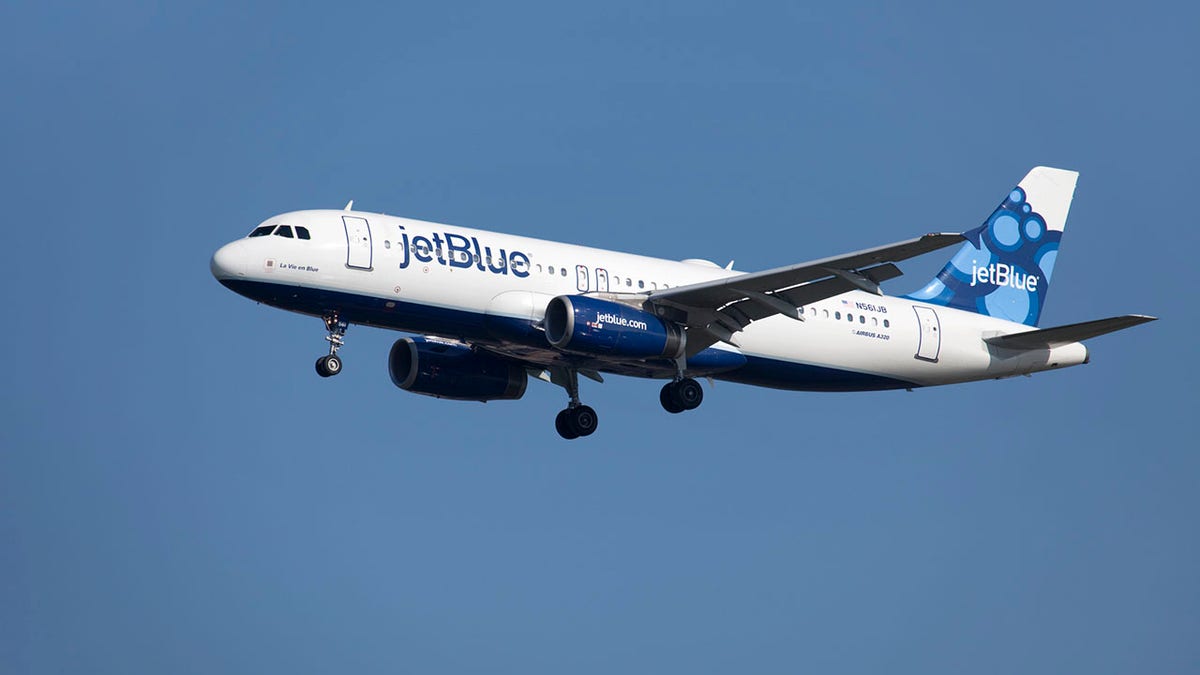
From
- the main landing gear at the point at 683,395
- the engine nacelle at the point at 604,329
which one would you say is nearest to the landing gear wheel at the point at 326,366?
the engine nacelle at the point at 604,329

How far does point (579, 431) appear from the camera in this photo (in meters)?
46.7

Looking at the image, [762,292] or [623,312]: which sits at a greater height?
[762,292]

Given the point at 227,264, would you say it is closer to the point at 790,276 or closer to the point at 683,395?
the point at 683,395

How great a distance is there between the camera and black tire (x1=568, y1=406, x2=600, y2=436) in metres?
46.6

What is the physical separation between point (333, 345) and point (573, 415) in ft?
27.2

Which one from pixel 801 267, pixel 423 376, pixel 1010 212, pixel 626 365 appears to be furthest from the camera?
pixel 1010 212

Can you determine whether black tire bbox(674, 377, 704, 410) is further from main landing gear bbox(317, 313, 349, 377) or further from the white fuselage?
main landing gear bbox(317, 313, 349, 377)

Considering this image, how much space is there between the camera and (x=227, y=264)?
131 feet

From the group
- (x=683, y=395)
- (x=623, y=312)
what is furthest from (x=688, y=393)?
(x=623, y=312)

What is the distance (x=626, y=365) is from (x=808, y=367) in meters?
5.22

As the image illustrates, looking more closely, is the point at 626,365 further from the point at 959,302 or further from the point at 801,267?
the point at 959,302

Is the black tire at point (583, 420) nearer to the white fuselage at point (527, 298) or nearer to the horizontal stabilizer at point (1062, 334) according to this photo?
the white fuselage at point (527, 298)

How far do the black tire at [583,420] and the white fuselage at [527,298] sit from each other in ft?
7.37

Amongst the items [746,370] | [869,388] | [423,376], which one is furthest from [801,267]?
[423,376]
